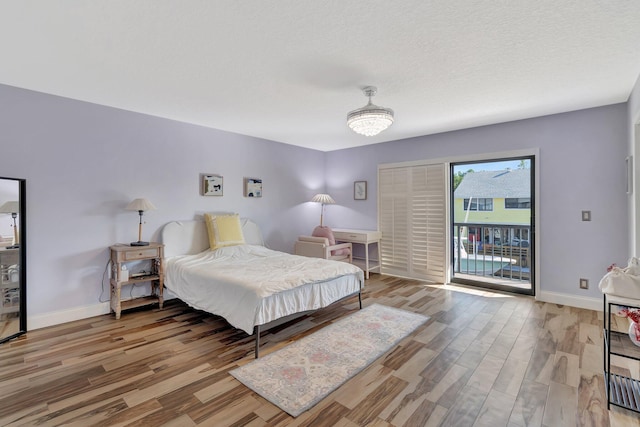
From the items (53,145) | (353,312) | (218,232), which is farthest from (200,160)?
(353,312)

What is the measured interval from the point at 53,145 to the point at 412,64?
3721 mm

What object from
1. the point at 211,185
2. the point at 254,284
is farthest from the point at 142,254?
the point at 254,284

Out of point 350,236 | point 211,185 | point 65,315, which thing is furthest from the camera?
point 350,236

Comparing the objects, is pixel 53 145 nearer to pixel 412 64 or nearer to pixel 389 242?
pixel 412 64

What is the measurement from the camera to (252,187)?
4.97 m

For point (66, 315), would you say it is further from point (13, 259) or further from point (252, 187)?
point (252, 187)

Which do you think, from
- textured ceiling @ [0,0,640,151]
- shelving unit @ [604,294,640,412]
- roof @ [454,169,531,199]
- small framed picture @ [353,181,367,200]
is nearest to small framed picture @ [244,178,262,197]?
textured ceiling @ [0,0,640,151]

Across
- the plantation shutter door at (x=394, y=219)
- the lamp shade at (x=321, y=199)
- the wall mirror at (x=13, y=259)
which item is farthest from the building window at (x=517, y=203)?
the wall mirror at (x=13, y=259)

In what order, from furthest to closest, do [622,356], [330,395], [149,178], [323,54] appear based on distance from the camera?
1. [149,178]
2. [323,54]
3. [330,395]
4. [622,356]

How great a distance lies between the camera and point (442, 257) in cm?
478

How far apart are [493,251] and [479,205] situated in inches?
34.0

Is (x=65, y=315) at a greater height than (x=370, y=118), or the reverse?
(x=370, y=118)

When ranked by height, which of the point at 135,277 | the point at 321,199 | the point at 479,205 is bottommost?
the point at 135,277

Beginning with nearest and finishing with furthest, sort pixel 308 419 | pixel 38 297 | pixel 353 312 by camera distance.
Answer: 1. pixel 308 419
2. pixel 38 297
3. pixel 353 312
